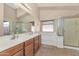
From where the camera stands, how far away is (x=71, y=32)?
5555mm

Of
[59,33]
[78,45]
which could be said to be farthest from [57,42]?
[78,45]

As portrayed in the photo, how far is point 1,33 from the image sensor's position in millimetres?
2543

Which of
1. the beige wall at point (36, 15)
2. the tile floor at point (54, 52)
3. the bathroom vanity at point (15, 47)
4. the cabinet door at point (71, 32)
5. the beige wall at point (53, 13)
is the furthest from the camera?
the cabinet door at point (71, 32)

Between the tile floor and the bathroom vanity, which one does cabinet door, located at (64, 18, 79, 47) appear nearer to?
the tile floor

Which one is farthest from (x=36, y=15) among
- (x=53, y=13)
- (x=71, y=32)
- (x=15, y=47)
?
(x=15, y=47)

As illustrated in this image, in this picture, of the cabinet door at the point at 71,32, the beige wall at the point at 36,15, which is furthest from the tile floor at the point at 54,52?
the cabinet door at the point at 71,32

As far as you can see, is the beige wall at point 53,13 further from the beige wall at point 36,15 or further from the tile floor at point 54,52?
the tile floor at point 54,52

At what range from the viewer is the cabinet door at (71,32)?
17.7 ft

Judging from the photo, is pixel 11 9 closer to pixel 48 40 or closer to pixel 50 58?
pixel 50 58

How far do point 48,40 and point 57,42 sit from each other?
677 millimetres

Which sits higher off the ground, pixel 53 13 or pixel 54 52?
pixel 53 13

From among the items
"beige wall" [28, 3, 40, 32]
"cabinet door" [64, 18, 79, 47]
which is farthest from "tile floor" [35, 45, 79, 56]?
"cabinet door" [64, 18, 79, 47]

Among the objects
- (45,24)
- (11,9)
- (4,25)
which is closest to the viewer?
(11,9)

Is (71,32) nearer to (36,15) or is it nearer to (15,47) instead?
(36,15)
